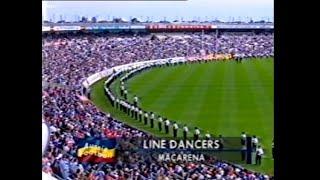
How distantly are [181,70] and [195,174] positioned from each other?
1.72 metres

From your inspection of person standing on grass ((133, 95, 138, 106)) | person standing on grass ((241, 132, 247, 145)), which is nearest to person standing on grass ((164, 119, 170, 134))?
person standing on grass ((133, 95, 138, 106))

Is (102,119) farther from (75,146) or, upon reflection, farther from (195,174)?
(195,174)

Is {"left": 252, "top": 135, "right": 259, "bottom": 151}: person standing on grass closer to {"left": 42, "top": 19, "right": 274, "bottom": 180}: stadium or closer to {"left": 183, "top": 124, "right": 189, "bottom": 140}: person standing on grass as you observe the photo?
{"left": 42, "top": 19, "right": 274, "bottom": 180}: stadium

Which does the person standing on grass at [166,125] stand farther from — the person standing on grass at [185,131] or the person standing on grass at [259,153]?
the person standing on grass at [259,153]

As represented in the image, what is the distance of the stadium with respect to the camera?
6344mm

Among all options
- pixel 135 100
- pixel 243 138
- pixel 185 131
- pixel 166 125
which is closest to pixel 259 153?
pixel 243 138

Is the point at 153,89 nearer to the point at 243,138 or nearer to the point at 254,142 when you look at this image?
the point at 243,138

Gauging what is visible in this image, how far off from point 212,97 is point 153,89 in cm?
50

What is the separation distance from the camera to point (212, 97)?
278 inches

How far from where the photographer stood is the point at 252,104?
262 inches

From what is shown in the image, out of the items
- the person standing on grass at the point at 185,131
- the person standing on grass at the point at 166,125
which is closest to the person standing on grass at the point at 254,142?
the person standing on grass at the point at 185,131

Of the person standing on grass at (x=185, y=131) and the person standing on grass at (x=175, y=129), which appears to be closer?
the person standing on grass at (x=185, y=131)

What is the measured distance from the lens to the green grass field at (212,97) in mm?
6496
